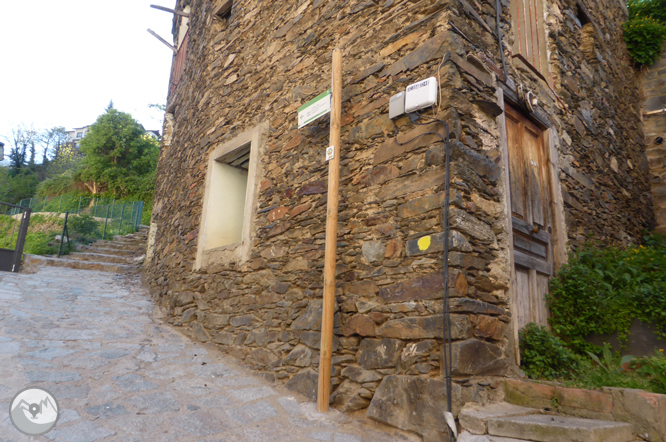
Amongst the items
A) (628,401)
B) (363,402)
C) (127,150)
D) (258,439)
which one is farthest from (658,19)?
(127,150)

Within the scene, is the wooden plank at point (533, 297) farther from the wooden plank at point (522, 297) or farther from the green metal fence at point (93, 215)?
the green metal fence at point (93, 215)

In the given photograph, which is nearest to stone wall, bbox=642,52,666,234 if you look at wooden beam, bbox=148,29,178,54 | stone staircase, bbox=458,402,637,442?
stone staircase, bbox=458,402,637,442

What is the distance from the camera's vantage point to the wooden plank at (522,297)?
10.8ft

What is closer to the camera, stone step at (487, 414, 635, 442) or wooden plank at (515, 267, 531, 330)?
stone step at (487, 414, 635, 442)

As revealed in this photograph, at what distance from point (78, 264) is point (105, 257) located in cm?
102

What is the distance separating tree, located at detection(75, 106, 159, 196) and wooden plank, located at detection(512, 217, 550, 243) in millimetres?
17872

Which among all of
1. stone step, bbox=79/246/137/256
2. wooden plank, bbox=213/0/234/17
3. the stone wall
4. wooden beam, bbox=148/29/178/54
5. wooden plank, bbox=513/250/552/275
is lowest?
wooden plank, bbox=513/250/552/275

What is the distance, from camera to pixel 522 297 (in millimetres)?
3391

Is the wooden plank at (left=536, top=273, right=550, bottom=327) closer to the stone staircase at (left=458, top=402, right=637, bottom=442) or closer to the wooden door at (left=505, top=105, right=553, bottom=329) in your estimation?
the wooden door at (left=505, top=105, right=553, bottom=329)

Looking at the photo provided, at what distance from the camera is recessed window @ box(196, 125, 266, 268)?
4473mm

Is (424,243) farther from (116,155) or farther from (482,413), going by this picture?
(116,155)

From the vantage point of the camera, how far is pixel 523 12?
169 inches

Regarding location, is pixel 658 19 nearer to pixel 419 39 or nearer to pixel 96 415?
pixel 419 39

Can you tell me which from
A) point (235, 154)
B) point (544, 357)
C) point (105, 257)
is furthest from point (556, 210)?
point (105, 257)
